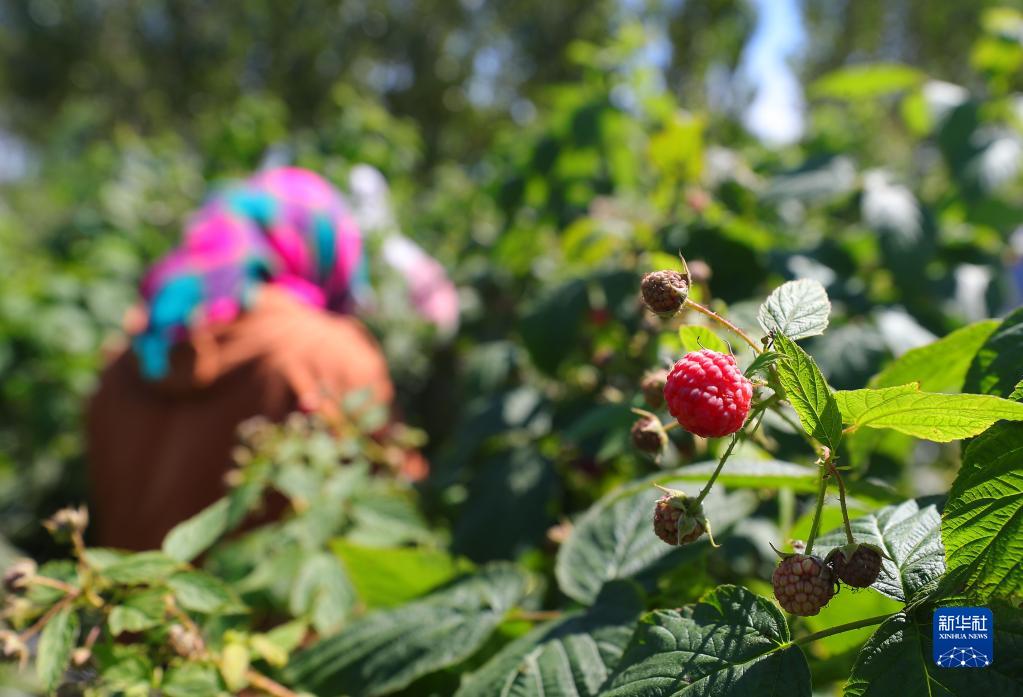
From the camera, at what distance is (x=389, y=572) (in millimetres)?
767

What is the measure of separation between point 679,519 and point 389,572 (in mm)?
436

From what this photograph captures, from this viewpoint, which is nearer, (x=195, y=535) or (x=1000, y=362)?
(x=1000, y=362)

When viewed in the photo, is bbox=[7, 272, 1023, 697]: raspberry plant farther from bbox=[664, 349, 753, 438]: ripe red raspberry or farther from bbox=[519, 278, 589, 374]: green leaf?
bbox=[519, 278, 589, 374]: green leaf

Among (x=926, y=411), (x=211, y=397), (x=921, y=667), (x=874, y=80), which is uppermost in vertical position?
(x=874, y=80)

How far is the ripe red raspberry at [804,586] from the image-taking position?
357mm

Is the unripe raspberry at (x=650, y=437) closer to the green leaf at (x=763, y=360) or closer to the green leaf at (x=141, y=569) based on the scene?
the green leaf at (x=763, y=360)

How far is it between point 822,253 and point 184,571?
724 mm

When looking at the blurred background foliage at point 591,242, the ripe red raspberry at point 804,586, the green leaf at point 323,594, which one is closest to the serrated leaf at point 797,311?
the ripe red raspberry at point 804,586

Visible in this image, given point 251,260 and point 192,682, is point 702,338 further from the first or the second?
point 251,260

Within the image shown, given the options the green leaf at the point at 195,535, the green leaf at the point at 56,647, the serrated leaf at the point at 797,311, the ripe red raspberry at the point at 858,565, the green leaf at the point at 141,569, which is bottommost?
the green leaf at the point at 195,535

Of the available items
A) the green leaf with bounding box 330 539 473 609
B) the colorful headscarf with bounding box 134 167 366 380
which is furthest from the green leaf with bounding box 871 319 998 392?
the colorful headscarf with bounding box 134 167 366 380

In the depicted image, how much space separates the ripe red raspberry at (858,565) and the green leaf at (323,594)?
0.51 metres

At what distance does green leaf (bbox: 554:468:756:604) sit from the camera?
0.60 meters

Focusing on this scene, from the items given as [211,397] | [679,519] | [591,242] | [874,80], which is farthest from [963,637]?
[211,397]
